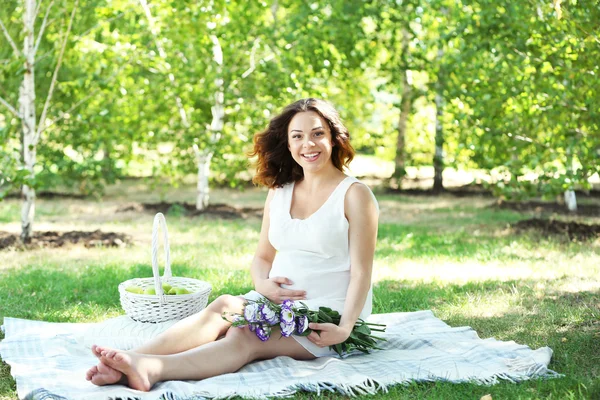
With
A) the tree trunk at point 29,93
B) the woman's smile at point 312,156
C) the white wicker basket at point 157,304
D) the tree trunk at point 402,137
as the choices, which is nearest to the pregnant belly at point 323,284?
the woman's smile at point 312,156

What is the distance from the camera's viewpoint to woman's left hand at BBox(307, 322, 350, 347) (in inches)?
137

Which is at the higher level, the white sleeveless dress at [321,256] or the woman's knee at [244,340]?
the white sleeveless dress at [321,256]

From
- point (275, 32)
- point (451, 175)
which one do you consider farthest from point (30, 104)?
point (451, 175)

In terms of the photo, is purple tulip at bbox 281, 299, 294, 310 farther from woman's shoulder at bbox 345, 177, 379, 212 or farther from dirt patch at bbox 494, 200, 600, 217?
dirt patch at bbox 494, 200, 600, 217

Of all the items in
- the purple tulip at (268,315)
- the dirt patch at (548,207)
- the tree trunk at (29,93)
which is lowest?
the dirt patch at (548,207)

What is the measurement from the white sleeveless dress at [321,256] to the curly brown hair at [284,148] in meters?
0.20

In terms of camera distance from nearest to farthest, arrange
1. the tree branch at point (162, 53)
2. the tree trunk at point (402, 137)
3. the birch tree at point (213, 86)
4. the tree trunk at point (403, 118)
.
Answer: the tree branch at point (162, 53) → the birch tree at point (213, 86) → the tree trunk at point (403, 118) → the tree trunk at point (402, 137)

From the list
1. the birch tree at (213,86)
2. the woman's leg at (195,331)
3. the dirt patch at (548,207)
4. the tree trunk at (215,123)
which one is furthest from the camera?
the dirt patch at (548,207)

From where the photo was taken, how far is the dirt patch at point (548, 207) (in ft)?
31.1

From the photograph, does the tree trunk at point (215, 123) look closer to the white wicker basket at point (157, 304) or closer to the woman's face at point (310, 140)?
the white wicker basket at point (157, 304)

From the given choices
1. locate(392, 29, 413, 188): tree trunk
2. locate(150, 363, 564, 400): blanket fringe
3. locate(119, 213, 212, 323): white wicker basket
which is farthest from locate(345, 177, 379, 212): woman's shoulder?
locate(392, 29, 413, 188): tree trunk

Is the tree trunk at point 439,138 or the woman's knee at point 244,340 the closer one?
the woman's knee at point 244,340

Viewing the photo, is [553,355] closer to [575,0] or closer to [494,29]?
[575,0]

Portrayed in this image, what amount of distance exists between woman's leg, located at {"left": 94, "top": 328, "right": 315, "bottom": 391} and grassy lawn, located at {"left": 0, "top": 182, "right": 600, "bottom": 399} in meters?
0.38
